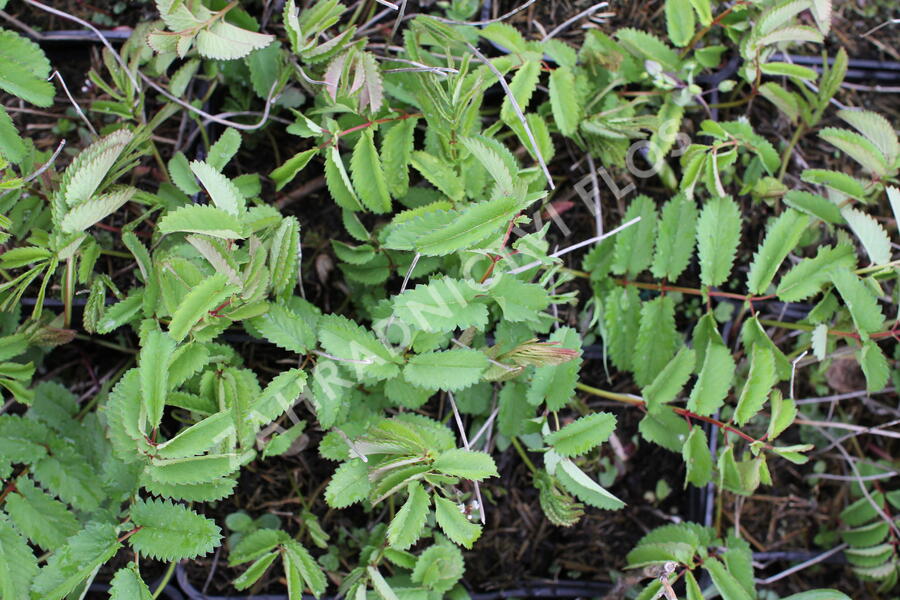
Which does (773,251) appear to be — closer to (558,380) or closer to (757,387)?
(757,387)

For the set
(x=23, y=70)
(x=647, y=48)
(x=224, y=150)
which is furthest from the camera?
(x=647, y=48)

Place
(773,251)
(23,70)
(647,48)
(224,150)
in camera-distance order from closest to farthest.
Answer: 1. (23,70)
2. (224,150)
3. (773,251)
4. (647,48)

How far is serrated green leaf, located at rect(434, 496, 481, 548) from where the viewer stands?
1.03 m

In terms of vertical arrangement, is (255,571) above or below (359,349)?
below

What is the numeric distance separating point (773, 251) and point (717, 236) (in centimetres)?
11

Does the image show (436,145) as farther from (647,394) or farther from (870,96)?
(870,96)

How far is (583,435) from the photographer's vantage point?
3.79ft

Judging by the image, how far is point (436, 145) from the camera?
4.11ft

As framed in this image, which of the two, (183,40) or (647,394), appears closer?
(183,40)

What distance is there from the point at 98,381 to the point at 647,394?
1.11 metres

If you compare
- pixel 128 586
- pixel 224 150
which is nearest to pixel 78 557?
pixel 128 586

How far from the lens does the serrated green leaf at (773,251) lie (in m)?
1.27

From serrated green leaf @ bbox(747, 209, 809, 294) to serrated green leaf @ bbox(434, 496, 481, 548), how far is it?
2.32ft

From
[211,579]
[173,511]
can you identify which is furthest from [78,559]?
[211,579]
